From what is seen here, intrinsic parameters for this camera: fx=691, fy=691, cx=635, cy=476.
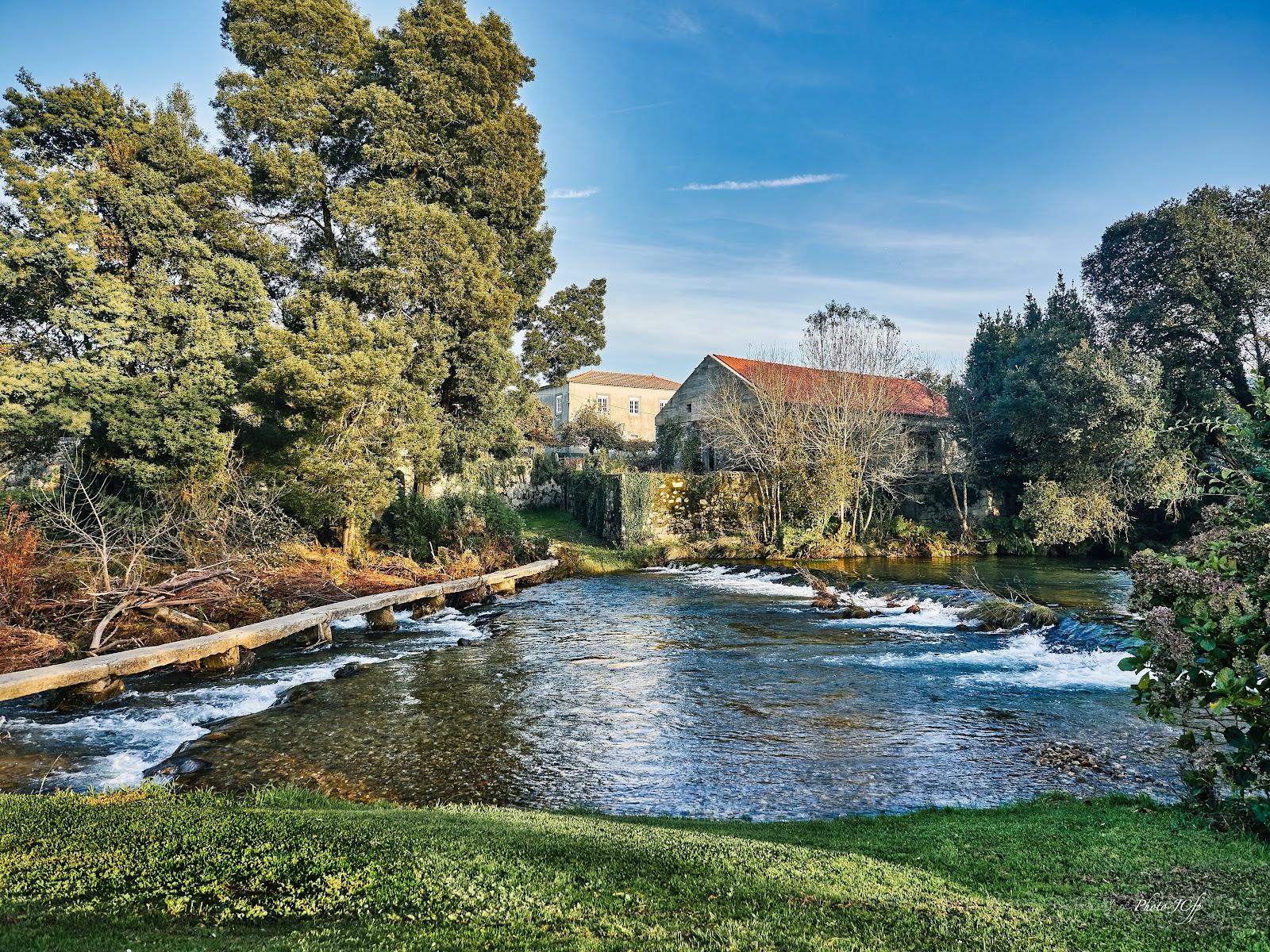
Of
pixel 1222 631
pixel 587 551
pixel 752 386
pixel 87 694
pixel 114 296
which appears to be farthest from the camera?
pixel 752 386

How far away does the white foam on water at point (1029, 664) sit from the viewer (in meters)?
10.8

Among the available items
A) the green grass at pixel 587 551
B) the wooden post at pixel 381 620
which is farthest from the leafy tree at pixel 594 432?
the wooden post at pixel 381 620

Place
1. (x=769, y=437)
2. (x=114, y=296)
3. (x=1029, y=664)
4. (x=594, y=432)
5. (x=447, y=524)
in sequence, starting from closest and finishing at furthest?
(x=1029, y=664), (x=114, y=296), (x=447, y=524), (x=769, y=437), (x=594, y=432)

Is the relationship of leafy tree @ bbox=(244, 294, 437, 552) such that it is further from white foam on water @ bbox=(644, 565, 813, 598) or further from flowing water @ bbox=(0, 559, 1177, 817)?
white foam on water @ bbox=(644, 565, 813, 598)

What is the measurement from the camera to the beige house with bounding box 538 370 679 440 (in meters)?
57.1

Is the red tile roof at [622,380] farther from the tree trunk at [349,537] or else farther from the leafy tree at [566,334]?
the tree trunk at [349,537]

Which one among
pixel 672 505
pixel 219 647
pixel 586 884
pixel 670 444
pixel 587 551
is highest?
pixel 670 444

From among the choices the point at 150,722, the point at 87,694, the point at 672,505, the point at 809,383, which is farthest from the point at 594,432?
the point at 150,722

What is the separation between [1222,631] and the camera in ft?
14.6

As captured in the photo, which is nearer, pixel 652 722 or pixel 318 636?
pixel 652 722

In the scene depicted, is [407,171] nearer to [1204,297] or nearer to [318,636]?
[318,636]

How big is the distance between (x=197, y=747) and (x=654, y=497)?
22.7m

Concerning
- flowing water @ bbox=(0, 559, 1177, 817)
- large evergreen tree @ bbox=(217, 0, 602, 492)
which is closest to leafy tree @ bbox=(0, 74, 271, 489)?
large evergreen tree @ bbox=(217, 0, 602, 492)

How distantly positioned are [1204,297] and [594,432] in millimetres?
32042
